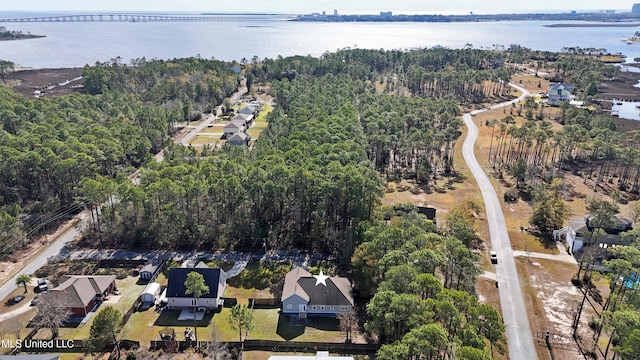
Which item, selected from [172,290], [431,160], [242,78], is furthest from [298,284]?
[242,78]

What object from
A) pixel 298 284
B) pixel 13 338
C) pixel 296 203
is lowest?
pixel 13 338

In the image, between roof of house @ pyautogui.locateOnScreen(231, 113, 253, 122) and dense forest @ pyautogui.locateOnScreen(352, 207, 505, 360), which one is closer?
dense forest @ pyautogui.locateOnScreen(352, 207, 505, 360)

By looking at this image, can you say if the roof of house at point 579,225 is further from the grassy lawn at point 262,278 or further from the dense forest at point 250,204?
the grassy lawn at point 262,278

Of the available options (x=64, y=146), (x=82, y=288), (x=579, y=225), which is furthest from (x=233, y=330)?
(x=64, y=146)

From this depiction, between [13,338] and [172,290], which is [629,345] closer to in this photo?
[172,290]

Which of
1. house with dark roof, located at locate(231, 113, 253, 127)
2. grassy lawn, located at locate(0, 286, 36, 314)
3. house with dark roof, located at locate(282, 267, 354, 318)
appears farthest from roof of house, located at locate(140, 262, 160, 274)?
house with dark roof, located at locate(231, 113, 253, 127)

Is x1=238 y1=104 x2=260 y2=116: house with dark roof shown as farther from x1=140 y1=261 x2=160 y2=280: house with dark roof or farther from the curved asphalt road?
x1=140 y1=261 x2=160 y2=280: house with dark roof
